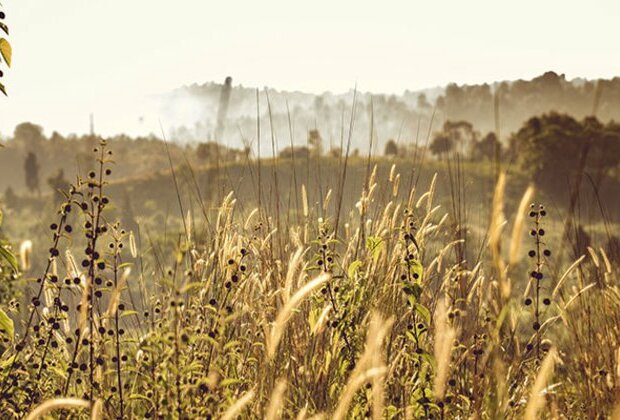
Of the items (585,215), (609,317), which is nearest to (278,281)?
(609,317)

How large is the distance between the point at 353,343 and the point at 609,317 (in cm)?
228

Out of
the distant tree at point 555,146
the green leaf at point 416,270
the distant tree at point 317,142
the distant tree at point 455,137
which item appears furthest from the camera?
the distant tree at point 555,146

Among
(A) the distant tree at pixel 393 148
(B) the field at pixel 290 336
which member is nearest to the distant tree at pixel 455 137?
(A) the distant tree at pixel 393 148

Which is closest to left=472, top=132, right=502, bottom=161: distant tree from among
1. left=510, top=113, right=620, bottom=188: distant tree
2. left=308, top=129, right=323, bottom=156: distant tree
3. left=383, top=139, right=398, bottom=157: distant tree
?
left=383, top=139, right=398, bottom=157: distant tree

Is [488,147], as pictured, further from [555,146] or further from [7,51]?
[7,51]

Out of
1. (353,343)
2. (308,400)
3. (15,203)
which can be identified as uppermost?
(353,343)

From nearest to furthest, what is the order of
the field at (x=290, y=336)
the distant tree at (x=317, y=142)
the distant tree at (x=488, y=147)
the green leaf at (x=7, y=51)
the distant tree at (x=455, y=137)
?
the distant tree at (x=488, y=147)
the field at (x=290, y=336)
the green leaf at (x=7, y=51)
the distant tree at (x=455, y=137)
the distant tree at (x=317, y=142)

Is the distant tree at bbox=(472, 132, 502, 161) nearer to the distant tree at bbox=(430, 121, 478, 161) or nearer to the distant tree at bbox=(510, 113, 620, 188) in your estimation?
the distant tree at bbox=(430, 121, 478, 161)

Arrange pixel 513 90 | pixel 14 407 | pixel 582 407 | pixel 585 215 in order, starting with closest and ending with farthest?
pixel 14 407, pixel 582 407, pixel 585 215, pixel 513 90

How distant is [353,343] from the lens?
3.39 meters

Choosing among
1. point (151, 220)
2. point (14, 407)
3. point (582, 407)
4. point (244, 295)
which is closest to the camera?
point (14, 407)

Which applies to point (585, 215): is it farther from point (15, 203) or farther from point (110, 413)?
point (15, 203)

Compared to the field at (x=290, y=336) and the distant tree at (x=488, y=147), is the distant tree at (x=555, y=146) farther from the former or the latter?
the field at (x=290, y=336)

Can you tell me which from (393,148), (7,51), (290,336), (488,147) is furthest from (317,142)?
(393,148)
